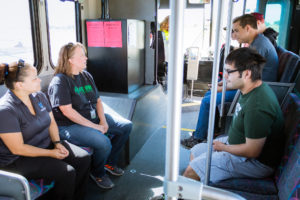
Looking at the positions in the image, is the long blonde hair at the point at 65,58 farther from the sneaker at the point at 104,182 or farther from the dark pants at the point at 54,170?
the sneaker at the point at 104,182

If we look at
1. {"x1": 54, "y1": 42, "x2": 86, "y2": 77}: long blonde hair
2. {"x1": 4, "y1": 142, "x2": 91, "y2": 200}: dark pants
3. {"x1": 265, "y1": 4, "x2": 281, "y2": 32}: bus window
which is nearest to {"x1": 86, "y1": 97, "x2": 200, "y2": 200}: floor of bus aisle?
{"x1": 4, "y1": 142, "x2": 91, "y2": 200}: dark pants

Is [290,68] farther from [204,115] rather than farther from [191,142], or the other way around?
[191,142]

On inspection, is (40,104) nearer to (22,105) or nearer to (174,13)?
(22,105)

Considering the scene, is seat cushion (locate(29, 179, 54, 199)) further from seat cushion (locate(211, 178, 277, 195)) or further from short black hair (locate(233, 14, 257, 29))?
short black hair (locate(233, 14, 257, 29))

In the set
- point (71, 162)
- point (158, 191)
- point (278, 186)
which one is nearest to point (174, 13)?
point (278, 186)

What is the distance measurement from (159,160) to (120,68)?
55.6 inches

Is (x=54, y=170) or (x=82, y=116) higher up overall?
(x=82, y=116)

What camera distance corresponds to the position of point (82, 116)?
2.74m

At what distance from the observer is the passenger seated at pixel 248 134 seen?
5.52ft

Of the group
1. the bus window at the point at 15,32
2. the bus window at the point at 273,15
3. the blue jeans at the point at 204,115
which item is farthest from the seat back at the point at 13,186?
the bus window at the point at 273,15

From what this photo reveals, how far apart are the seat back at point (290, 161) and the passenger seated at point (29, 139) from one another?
154cm

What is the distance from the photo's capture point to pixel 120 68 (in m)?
3.68

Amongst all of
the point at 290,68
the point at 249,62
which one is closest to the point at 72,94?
the point at 249,62

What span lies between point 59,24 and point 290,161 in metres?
3.03
